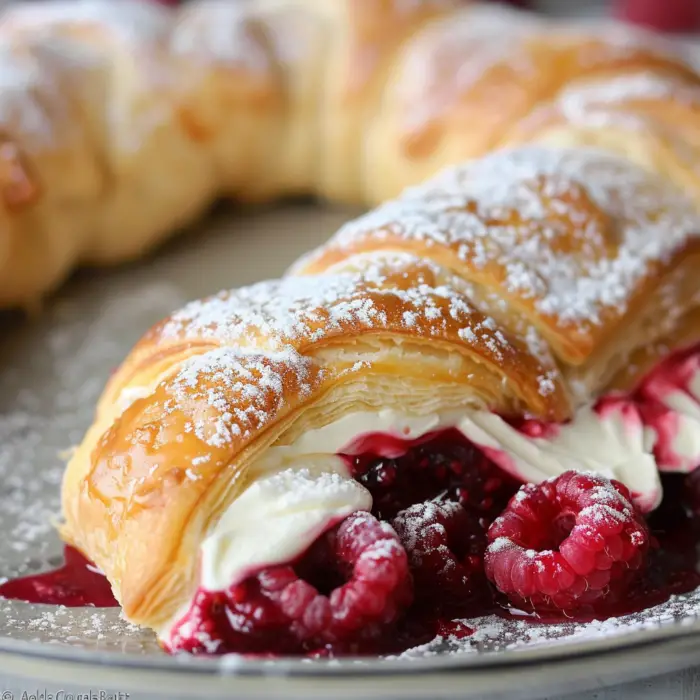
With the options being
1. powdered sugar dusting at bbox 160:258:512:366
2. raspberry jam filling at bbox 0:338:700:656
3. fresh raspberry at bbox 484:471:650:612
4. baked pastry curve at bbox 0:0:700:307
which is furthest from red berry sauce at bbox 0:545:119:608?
baked pastry curve at bbox 0:0:700:307

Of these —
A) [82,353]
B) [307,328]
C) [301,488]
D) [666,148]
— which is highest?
[666,148]

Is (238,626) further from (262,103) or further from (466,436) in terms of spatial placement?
(262,103)

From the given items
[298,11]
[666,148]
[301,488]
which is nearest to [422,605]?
[301,488]

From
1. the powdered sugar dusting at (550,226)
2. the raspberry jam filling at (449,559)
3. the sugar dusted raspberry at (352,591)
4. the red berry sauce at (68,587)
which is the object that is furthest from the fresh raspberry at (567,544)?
the red berry sauce at (68,587)

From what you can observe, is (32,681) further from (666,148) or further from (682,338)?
(666,148)

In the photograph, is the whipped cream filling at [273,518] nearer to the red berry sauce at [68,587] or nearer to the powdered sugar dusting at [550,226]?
the red berry sauce at [68,587]
